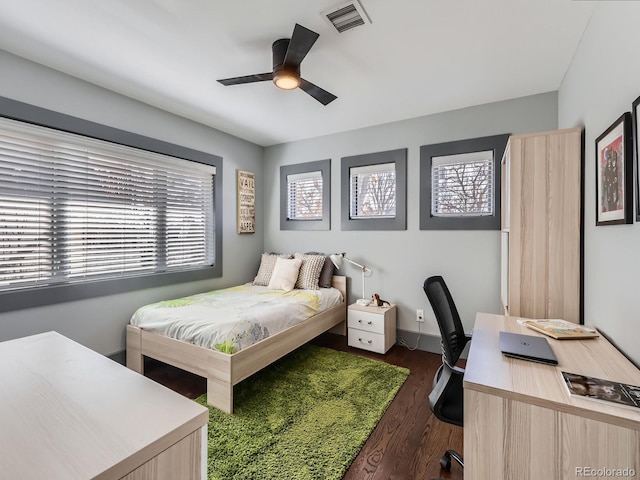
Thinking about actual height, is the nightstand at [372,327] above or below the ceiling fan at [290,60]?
below

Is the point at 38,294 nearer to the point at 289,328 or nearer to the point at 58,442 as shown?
the point at 289,328

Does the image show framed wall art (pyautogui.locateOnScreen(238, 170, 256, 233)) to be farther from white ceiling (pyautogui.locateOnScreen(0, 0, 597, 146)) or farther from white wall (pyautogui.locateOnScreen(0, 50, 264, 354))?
white ceiling (pyautogui.locateOnScreen(0, 0, 597, 146))

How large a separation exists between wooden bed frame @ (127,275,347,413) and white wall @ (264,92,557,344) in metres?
1.09

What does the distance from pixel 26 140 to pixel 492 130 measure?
3932 millimetres

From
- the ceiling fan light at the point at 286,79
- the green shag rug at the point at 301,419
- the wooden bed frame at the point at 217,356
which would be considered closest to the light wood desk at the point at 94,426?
the green shag rug at the point at 301,419

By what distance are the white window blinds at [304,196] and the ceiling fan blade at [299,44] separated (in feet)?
6.53

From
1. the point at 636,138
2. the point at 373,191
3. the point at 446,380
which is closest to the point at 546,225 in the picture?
the point at 636,138

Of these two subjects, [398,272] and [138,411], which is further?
[398,272]

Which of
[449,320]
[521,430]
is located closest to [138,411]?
[521,430]

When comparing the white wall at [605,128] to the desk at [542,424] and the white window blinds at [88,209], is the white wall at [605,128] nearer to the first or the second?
the desk at [542,424]

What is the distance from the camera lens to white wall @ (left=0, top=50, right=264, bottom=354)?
7.06ft

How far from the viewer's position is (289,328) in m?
2.60

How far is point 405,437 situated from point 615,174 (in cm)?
182

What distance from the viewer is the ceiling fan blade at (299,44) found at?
165 centimetres
